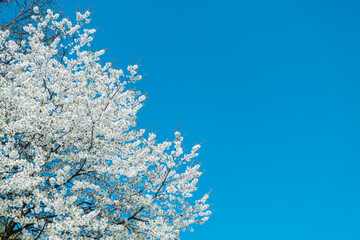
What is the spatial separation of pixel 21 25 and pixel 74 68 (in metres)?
3.45

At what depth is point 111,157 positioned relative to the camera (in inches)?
333

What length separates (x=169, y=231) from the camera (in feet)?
27.3

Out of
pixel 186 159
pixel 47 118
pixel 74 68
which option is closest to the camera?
pixel 47 118

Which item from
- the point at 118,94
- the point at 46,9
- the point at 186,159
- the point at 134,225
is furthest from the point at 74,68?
the point at 134,225

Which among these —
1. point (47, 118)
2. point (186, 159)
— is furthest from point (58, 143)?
point (186, 159)

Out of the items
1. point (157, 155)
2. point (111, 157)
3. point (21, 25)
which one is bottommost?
point (111, 157)

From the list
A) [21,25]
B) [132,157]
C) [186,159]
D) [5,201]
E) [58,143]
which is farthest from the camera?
[21,25]

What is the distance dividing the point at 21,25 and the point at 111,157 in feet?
23.7

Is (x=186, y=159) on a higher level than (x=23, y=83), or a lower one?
lower

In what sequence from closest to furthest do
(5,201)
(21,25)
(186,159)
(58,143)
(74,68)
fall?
1. (5,201)
2. (58,143)
3. (186,159)
4. (74,68)
5. (21,25)

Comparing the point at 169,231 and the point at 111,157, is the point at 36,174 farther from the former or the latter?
the point at 169,231

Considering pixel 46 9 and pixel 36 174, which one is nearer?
pixel 36 174

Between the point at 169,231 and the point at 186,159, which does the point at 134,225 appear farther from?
the point at 186,159

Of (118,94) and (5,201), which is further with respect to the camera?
(118,94)
